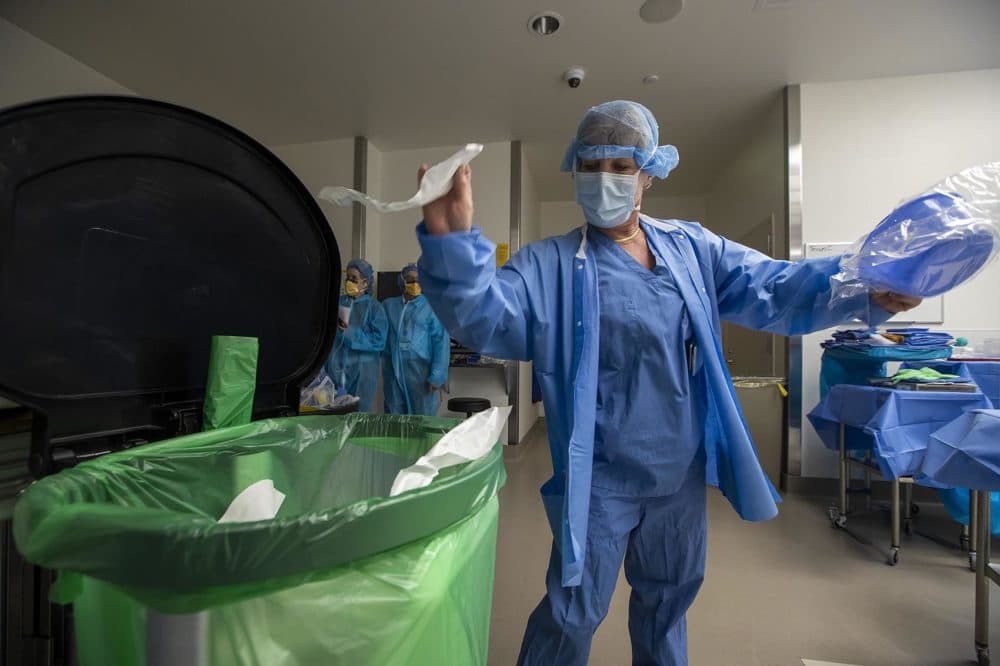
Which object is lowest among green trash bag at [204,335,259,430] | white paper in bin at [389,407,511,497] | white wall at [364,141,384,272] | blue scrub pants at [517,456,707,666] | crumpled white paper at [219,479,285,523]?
blue scrub pants at [517,456,707,666]

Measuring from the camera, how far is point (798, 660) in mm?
1190

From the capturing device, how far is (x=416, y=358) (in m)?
2.70

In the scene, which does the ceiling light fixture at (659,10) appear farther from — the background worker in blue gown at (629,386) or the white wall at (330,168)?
the white wall at (330,168)

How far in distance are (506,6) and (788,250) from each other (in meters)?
2.14

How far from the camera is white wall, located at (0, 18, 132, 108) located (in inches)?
90.4

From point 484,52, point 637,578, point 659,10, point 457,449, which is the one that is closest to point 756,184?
point 659,10

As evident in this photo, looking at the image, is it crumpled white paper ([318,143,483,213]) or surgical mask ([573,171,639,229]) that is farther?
surgical mask ([573,171,639,229])

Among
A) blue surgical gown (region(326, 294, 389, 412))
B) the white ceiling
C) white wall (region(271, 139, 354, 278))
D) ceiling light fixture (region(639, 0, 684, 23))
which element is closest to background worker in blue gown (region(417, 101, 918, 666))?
ceiling light fixture (region(639, 0, 684, 23))

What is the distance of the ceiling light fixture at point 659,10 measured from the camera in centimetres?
199

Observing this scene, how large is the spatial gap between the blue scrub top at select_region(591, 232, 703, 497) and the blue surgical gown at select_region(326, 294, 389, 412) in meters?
2.21

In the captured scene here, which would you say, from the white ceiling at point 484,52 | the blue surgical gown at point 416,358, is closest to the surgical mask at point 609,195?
the white ceiling at point 484,52

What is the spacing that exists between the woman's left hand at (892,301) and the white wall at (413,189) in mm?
2697

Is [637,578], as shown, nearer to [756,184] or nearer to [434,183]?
[434,183]

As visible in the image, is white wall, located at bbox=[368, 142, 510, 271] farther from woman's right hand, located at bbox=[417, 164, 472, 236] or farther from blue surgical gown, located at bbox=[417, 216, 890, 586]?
woman's right hand, located at bbox=[417, 164, 472, 236]
